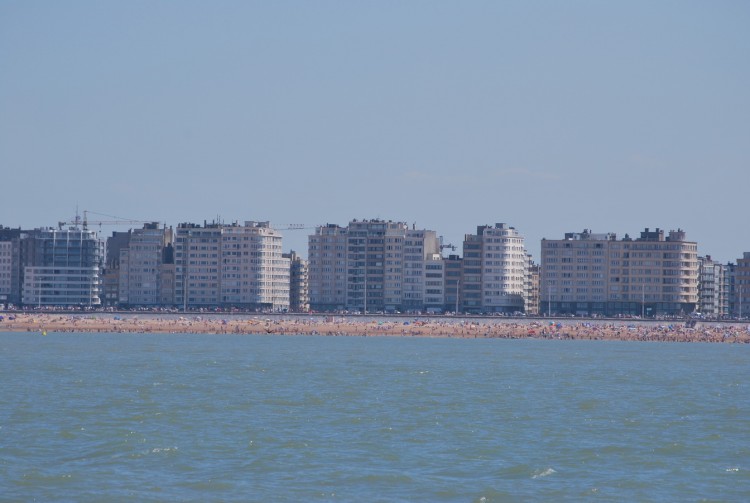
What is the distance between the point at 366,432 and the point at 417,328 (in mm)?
125951

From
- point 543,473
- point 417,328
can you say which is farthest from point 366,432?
point 417,328

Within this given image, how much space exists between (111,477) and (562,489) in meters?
12.5

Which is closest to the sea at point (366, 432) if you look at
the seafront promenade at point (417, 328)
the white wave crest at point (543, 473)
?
the white wave crest at point (543, 473)

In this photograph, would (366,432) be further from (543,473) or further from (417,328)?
(417,328)

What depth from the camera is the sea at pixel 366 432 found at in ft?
124

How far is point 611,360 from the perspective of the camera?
111375 millimetres

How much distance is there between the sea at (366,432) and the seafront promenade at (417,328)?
70.9m

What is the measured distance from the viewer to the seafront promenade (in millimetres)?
166875

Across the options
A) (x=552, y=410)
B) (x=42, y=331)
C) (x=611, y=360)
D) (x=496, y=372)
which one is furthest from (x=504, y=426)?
(x=42, y=331)

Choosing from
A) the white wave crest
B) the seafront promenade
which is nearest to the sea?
the white wave crest

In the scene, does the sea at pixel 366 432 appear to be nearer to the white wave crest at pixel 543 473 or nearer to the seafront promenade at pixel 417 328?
the white wave crest at pixel 543 473

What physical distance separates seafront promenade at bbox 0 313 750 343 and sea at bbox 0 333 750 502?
233 feet

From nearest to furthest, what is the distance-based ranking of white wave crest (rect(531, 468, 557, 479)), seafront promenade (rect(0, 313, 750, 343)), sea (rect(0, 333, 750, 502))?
sea (rect(0, 333, 750, 502)) < white wave crest (rect(531, 468, 557, 479)) < seafront promenade (rect(0, 313, 750, 343))

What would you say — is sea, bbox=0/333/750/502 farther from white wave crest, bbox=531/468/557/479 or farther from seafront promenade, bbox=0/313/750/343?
seafront promenade, bbox=0/313/750/343
